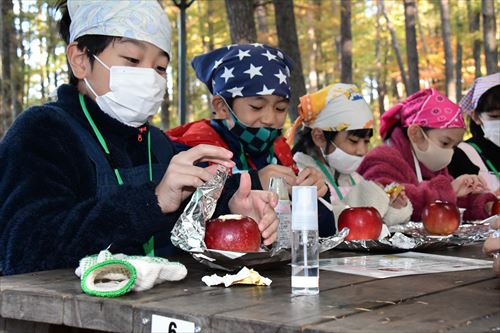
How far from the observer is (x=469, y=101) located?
576 centimetres

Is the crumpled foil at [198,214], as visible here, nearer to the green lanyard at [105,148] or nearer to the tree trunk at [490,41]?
the green lanyard at [105,148]

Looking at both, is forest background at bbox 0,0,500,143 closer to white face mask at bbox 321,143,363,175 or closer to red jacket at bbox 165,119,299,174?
red jacket at bbox 165,119,299,174

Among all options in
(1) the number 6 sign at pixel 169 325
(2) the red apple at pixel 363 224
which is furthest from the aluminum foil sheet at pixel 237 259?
(2) the red apple at pixel 363 224

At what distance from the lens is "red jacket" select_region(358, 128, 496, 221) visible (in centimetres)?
460

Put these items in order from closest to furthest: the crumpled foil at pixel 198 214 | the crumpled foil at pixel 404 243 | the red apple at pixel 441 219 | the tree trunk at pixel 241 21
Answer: the crumpled foil at pixel 198 214, the crumpled foil at pixel 404 243, the red apple at pixel 441 219, the tree trunk at pixel 241 21

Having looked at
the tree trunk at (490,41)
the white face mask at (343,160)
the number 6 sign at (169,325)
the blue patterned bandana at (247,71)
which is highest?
the tree trunk at (490,41)

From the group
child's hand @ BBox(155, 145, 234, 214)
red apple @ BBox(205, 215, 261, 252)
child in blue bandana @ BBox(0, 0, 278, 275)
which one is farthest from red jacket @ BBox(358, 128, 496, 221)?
child's hand @ BBox(155, 145, 234, 214)

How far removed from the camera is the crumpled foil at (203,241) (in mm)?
2080

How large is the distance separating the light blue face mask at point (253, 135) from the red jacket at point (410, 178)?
3.84ft

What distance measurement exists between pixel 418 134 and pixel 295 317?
12.4ft

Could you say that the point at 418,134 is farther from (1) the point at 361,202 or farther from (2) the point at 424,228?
(2) the point at 424,228

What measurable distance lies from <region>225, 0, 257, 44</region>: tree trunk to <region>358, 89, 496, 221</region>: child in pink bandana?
2.44 metres

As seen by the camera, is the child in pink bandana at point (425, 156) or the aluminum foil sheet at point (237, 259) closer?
the aluminum foil sheet at point (237, 259)

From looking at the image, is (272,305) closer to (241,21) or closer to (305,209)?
(305,209)
